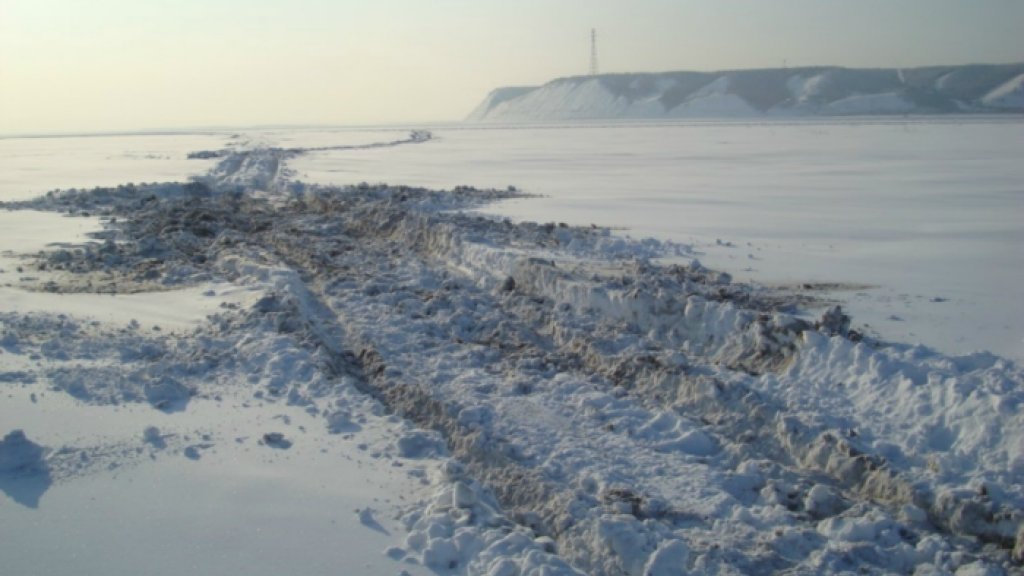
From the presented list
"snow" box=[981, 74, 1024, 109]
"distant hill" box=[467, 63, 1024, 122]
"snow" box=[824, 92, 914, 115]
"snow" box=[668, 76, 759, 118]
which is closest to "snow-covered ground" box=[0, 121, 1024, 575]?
"distant hill" box=[467, 63, 1024, 122]

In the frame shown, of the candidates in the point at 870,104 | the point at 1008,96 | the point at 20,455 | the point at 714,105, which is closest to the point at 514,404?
the point at 20,455

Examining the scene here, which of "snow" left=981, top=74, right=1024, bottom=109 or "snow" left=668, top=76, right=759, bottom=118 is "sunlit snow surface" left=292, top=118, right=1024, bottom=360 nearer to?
"snow" left=981, top=74, right=1024, bottom=109

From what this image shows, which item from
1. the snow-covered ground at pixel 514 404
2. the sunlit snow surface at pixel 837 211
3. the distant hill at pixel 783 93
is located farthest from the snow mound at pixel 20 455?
the distant hill at pixel 783 93

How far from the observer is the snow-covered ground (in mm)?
4008

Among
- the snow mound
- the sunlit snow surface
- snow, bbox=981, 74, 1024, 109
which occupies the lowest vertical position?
the snow mound

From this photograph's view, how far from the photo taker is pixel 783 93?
347 ft

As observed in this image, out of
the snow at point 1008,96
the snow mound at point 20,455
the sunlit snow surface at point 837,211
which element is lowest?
the snow mound at point 20,455

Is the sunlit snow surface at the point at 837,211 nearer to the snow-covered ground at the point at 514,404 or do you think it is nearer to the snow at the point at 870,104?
the snow-covered ground at the point at 514,404

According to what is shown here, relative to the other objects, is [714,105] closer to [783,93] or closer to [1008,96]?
[783,93]

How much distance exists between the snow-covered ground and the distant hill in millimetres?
78116

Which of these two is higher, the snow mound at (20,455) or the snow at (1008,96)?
the snow at (1008,96)

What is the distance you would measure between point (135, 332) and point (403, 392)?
127 inches

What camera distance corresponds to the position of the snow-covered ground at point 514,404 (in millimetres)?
4008

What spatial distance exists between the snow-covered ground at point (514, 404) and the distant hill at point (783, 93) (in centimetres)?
7812
